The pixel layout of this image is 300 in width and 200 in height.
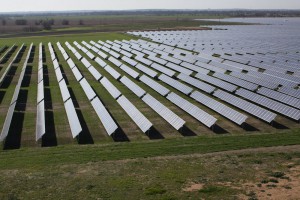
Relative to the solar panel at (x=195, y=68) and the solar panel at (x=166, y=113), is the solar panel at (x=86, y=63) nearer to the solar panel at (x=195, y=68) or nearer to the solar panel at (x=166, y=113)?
the solar panel at (x=195, y=68)

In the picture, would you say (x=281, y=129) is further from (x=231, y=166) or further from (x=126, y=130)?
(x=126, y=130)

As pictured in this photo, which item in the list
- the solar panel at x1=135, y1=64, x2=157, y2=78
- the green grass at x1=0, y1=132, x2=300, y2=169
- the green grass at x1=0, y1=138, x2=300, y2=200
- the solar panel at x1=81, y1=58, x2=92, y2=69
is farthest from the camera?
the solar panel at x1=81, y1=58, x2=92, y2=69

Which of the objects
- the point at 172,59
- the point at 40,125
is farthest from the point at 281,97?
the point at 172,59

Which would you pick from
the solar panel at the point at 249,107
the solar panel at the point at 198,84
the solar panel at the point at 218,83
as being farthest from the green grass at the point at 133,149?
the solar panel at the point at 198,84

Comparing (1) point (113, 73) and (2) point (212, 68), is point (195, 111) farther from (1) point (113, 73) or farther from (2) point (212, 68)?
(2) point (212, 68)

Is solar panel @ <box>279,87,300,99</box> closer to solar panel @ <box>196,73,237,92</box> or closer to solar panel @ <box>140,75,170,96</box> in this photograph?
solar panel @ <box>196,73,237,92</box>

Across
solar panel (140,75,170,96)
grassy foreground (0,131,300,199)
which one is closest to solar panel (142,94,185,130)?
grassy foreground (0,131,300,199)
